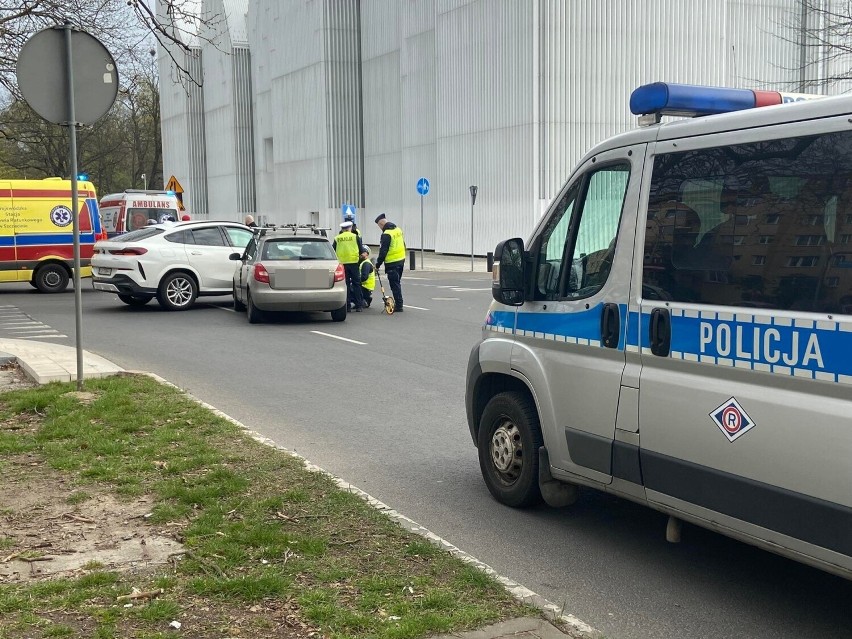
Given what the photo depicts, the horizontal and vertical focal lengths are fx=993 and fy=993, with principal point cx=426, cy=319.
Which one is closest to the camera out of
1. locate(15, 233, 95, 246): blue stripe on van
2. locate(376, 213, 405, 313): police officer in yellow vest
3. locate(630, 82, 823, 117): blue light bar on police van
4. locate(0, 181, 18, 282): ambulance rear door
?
locate(630, 82, 823, 117): blue light bar on police van

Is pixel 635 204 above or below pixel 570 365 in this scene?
above

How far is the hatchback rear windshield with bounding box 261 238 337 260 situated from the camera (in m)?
16.3

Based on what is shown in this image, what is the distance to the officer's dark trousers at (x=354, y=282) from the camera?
18250 millimetres

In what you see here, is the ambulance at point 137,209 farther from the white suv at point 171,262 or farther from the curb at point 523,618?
the curb at point 523,618

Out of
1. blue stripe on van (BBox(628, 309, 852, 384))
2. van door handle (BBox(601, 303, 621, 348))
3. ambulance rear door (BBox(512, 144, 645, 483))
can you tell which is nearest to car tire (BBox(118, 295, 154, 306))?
ambulance rear door (BBox(512, 144, 645, 483))

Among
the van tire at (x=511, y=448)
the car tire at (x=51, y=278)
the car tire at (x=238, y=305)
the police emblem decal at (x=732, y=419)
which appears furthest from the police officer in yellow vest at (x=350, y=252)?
the police emblem decal at (x=732, y=419)

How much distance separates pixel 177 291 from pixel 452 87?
69.7 feet

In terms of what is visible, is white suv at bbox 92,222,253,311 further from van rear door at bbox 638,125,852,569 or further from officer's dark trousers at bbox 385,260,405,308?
van rear door at bbox 638,125,852,569

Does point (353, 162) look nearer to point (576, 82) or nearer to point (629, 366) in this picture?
point (576, 82)

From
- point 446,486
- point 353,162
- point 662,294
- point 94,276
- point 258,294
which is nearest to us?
point 662,294

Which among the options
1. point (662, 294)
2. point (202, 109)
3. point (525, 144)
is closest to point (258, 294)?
point (662, 294)

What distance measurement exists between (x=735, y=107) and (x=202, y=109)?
6423 cm

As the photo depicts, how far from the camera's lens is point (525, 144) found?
33094 mm

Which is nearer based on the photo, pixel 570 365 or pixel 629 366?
pixel 629 366
